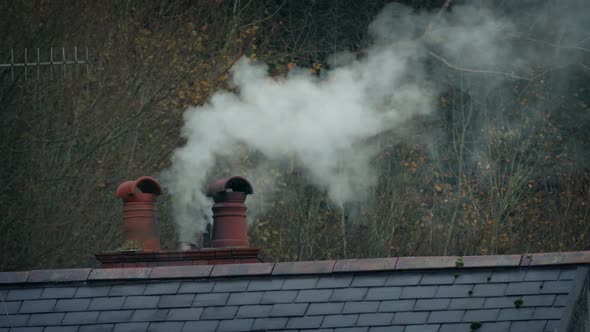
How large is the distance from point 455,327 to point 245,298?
1.79m

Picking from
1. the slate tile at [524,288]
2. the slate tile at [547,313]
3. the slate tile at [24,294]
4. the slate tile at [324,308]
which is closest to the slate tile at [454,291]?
the slate tile at [524,288]

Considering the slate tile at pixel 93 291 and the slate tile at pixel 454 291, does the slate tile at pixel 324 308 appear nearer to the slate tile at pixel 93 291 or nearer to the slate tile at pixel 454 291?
the slate tile at pixel 454 291

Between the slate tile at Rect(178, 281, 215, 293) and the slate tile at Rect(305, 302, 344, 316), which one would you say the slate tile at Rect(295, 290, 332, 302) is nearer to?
the slate tile at Rect(305, 302, 344, 316)

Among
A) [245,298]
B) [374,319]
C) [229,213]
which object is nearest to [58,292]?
[245,298]

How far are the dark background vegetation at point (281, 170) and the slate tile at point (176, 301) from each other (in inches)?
304

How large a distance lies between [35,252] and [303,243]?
6.72 meters

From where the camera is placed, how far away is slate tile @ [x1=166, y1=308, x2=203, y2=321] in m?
9.52

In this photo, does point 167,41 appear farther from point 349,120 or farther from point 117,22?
point 349,120

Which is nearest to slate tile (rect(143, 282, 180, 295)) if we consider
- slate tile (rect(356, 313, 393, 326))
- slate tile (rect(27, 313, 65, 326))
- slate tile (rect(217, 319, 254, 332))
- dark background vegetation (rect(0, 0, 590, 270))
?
slate tile (rect(217, 319, 254, 332))

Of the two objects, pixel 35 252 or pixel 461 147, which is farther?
pixel 461 147

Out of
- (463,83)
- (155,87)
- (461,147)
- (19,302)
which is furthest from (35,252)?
(463,83)

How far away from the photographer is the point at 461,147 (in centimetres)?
2330

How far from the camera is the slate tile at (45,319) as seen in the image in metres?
9.62

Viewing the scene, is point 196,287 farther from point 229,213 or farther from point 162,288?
point 229,213
